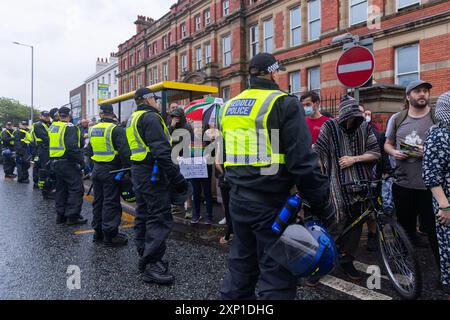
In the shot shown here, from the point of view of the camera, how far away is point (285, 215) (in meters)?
2.21

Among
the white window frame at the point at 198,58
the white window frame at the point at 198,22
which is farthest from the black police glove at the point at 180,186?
the white window frame at the point at 198,22

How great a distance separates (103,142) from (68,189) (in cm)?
180

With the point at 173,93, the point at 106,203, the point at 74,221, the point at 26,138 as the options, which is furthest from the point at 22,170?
the point at 106,203

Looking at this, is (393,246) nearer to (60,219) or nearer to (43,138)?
(60,219)

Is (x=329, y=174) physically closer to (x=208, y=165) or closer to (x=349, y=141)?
(x=349, y=141)

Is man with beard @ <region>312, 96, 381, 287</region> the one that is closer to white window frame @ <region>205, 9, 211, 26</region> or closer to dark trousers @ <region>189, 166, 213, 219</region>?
dark trousers @ <region>189, 166, 213, 219</region>

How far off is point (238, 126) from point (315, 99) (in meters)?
2.83

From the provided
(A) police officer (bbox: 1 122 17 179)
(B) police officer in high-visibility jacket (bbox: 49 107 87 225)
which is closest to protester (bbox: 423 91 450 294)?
(B) police officer in high-visibility jacket (bbox: 49 107 87 225)

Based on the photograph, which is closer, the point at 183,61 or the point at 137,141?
the point at 137,141

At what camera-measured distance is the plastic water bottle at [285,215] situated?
2205 millimetres

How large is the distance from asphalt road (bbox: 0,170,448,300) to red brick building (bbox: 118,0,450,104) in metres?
11.6

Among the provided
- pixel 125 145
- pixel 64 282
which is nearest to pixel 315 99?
pixel 125 145
